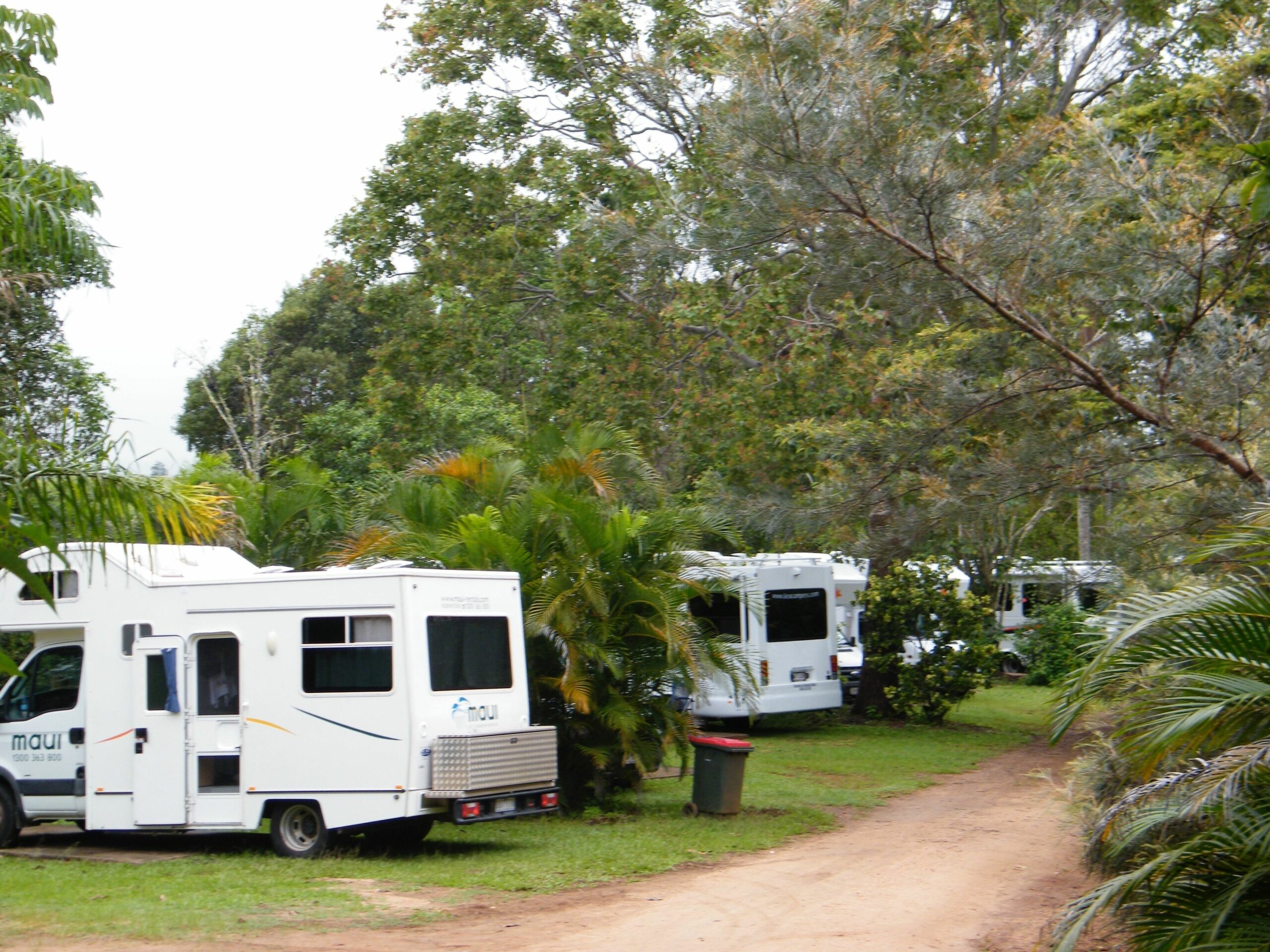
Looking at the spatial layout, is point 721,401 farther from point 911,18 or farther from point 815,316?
point 911,18

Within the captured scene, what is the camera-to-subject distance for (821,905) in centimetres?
929

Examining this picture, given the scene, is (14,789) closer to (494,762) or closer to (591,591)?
(494,762)

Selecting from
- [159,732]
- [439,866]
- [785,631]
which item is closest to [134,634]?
[159,732]

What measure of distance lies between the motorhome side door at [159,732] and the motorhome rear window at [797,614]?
455 inches

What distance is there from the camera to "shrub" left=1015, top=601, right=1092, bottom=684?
96.2ft

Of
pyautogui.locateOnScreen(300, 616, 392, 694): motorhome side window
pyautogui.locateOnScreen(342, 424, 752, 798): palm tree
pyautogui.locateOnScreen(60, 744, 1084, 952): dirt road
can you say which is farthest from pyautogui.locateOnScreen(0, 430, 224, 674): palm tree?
pyautogui.locateOnScreen(342, 424, 752, 798): palm tree

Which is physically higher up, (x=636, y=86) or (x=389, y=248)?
(x=636, y=86)

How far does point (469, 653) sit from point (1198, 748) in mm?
6660

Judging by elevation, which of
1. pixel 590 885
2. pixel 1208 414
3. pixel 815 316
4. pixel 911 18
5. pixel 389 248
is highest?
pixel 911 18

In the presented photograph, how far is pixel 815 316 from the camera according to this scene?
19.9 m

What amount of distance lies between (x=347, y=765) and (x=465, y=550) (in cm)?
303

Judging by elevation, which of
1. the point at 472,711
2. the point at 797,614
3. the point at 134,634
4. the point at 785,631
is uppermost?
Result: the point at 134,634

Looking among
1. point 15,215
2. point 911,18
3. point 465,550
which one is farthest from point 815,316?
point 15,215

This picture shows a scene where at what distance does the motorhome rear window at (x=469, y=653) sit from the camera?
36.2ft
